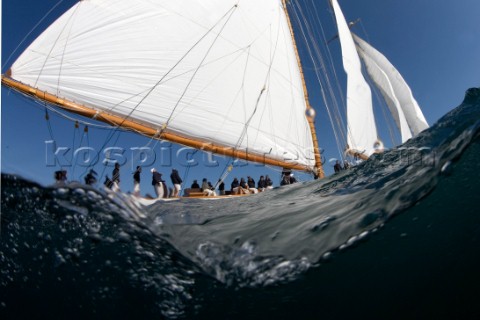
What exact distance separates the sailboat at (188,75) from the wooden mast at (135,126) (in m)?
0.03

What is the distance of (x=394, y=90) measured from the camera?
51.2 feet

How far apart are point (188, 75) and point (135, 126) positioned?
276cm

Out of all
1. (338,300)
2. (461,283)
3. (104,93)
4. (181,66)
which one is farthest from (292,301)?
(181,66)

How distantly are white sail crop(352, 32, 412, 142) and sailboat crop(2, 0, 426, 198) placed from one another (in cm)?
69

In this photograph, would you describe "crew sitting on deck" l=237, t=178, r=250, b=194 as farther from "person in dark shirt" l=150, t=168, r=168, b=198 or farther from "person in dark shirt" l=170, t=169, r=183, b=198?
"person in dark shirt" l=150, t=168, r=168, b=198

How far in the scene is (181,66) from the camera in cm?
1040

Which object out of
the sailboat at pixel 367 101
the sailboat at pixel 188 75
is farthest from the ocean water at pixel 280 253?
the sailboat at pixel 367 101

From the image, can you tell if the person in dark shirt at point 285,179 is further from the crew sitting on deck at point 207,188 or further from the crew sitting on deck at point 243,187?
the crew sitting on deck at point 207,188

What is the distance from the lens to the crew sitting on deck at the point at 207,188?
25.3 feet

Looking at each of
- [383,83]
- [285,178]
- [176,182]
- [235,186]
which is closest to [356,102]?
[383,83]

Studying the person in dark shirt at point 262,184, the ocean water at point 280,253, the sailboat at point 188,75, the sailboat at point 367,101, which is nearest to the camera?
the ocean water at point 280,253

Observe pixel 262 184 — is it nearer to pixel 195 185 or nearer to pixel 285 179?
pixel 285 179

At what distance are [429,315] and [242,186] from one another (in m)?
7.70

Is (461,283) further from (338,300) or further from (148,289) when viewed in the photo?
(148,289)
